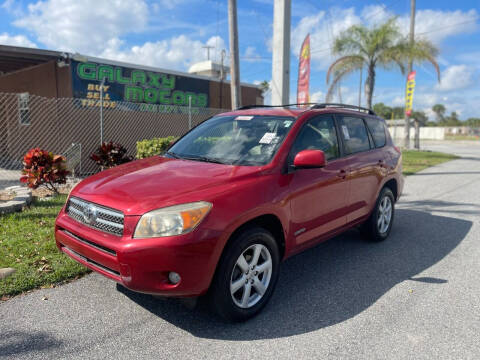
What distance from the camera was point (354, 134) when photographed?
4.73 meters

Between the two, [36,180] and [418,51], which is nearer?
[36,180]

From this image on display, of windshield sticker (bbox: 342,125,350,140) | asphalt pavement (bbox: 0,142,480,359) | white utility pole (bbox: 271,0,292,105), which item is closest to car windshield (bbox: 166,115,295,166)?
windshield sticker (bbox: 342,125,350,140)

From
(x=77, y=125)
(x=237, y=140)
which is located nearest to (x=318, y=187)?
(x=237, y=140)

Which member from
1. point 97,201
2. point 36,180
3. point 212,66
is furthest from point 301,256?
point 212,66

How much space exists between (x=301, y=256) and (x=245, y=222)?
1.94m

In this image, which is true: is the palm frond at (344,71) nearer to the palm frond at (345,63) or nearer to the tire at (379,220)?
the palm frond at (345,63)

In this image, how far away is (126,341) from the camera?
9.28ft

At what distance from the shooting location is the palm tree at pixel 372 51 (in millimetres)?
17391

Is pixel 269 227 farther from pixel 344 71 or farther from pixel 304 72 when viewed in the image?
pixel 344 71

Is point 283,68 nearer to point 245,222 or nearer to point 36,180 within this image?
point 36,180

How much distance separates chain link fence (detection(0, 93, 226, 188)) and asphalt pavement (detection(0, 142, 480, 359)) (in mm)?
7632

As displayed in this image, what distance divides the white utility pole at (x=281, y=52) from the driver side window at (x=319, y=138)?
514cm

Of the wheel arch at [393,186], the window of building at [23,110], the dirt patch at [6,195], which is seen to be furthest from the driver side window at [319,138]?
the window of building at [23,110]

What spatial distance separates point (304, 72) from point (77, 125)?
292 inches
